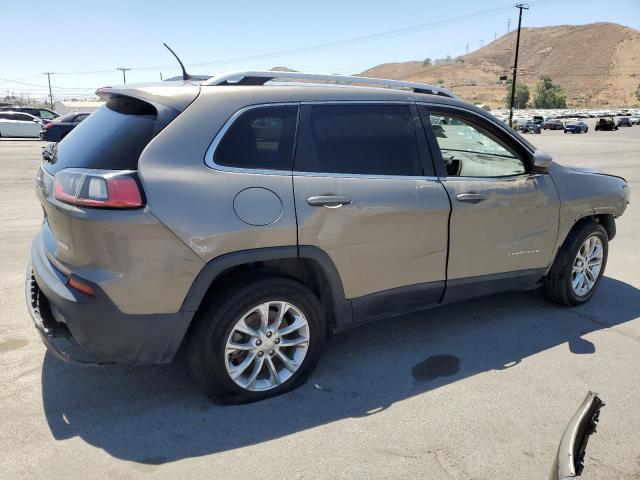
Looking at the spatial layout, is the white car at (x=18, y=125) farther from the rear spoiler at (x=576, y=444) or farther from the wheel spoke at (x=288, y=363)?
the rear spoiler at (x=576, y=444)

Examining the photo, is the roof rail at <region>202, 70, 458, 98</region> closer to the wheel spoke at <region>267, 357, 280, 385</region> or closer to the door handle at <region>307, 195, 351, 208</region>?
the door handle at <region>307, 195, 351, 208</region>

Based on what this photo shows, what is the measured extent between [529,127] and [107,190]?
54.1 meters

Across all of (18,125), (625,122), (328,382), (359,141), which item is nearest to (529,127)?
(625,122)

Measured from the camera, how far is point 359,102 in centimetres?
331

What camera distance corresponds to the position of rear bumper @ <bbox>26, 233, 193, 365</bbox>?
8.61 feet

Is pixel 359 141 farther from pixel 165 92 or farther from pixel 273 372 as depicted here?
pixel 273 372

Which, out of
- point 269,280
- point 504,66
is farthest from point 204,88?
point 504,66

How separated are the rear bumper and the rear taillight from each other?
1.39ft

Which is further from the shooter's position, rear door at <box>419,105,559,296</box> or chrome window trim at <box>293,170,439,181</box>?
rear door at <box>419,105,559,296</box>

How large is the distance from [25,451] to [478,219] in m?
3.04

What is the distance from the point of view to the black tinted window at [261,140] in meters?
2.86

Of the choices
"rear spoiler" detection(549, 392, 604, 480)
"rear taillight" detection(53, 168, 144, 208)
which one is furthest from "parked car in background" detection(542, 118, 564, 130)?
"rear taillight" detection(53, 168, 144, 208)

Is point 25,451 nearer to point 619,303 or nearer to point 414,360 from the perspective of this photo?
point 414,360

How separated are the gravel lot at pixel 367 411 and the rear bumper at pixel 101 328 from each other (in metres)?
0.39
